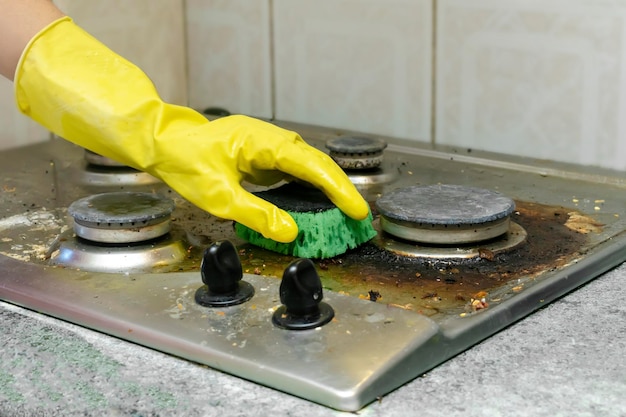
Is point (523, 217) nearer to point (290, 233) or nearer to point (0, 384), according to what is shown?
point (290, 233)

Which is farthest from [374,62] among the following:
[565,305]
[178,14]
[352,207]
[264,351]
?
[264,351]

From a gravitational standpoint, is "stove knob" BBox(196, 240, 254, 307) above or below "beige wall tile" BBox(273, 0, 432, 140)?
below

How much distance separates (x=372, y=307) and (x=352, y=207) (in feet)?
0.48

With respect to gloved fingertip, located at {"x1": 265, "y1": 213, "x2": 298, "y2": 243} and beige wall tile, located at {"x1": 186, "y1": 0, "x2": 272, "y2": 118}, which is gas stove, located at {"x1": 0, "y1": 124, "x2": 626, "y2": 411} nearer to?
gloved fingertip, located at {"x1": 265, "y1": 213, "x2": 298, "y2": 243}

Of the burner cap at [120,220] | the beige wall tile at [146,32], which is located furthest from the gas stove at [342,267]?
the beige wall tile at [146,32]

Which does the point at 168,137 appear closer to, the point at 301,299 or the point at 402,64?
the point at 301,299

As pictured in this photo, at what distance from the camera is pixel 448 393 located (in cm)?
65

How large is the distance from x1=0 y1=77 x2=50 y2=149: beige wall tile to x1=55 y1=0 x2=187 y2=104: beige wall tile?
141 mm

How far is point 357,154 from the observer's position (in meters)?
1.15

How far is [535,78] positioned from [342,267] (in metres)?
0.45

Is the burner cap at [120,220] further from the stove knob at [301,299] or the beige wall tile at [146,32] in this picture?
the beige wall tile at [146,32]

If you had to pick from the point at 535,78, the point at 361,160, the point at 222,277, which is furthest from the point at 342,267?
the point at 535,78

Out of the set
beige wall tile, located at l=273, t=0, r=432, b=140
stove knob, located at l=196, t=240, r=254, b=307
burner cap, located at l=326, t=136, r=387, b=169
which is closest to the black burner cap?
burner cap, located at l=326, t=136, r=387, b=169

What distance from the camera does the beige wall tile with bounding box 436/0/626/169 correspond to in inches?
44.4
